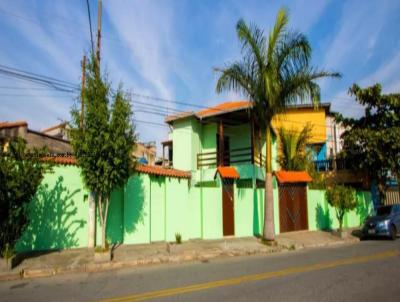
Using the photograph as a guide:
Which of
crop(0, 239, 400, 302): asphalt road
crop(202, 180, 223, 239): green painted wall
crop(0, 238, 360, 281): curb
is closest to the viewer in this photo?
crop(0, 239, 400, 302): asphalt road

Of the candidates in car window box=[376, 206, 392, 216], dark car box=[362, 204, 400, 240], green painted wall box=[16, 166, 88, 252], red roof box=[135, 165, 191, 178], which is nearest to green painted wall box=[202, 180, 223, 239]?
red roof box=[135, 165, 191, 178]

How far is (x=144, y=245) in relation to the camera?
484 inches

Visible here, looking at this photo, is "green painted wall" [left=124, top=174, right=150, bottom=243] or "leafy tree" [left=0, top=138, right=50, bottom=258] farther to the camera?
"green painted wall" [left=124, top=174, right=150, bottom=243]

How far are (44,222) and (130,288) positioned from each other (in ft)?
17.7

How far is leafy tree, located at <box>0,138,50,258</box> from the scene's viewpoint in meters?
8.65

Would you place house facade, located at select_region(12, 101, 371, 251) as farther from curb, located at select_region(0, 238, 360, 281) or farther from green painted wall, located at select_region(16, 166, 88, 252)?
curb, located at select_region(0, 238, 360, 281)

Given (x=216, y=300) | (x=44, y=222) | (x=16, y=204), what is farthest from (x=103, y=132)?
(x=216, y=300)

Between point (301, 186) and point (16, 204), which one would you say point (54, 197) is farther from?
point (301, 186)

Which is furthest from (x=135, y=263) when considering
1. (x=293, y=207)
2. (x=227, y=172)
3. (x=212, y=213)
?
(x=293, y=207)

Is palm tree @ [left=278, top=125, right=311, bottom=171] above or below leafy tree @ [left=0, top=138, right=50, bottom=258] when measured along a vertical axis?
above

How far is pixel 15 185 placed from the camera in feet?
28.3

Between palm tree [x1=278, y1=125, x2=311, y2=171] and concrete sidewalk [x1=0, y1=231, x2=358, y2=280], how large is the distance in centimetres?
681

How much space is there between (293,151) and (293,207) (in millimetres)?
5332

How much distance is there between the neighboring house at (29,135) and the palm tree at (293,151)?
1331cm
